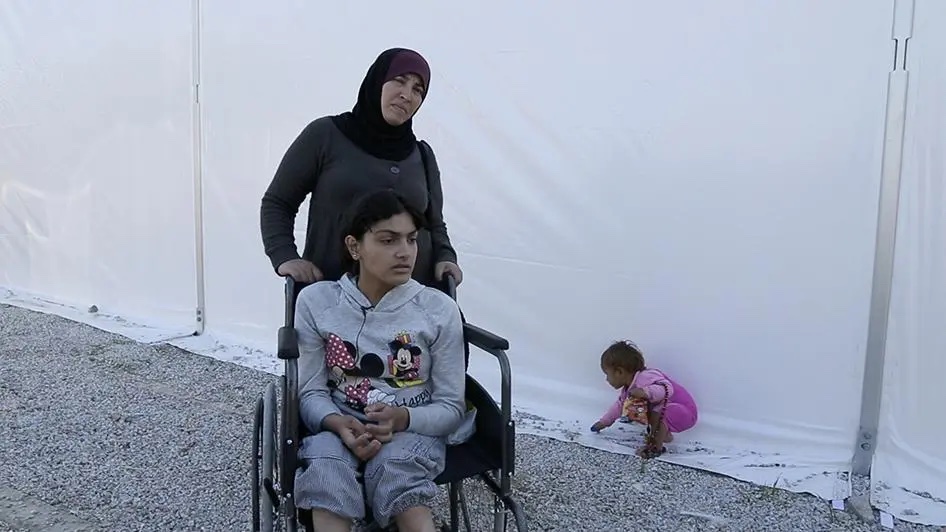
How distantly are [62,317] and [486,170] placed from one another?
3.49 metres

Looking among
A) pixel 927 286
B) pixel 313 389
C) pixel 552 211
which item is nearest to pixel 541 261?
pixel 552 211

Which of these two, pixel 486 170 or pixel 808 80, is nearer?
pixel 808 80

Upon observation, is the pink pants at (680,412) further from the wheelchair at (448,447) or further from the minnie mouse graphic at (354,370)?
the minnie mouse graphic at (354,370)

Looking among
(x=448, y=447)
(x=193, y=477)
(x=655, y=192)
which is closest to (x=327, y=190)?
(x=448, y=447)

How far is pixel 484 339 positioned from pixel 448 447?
26 centimetres

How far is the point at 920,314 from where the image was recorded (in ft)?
8.56

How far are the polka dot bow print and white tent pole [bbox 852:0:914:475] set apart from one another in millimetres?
1824

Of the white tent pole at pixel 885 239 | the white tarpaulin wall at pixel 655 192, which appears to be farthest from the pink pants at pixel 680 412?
the white tent pole at pixel 885 239

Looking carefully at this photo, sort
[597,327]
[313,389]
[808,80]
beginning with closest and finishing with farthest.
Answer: [313,389], [808,80], [597,327]

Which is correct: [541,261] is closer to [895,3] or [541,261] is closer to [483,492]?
[483,492]

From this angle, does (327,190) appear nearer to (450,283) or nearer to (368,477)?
(450,283)

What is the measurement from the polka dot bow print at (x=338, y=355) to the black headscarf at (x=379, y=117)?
1.84 feet

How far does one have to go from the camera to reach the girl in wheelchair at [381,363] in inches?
65.7

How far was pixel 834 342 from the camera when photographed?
2.75 metres
